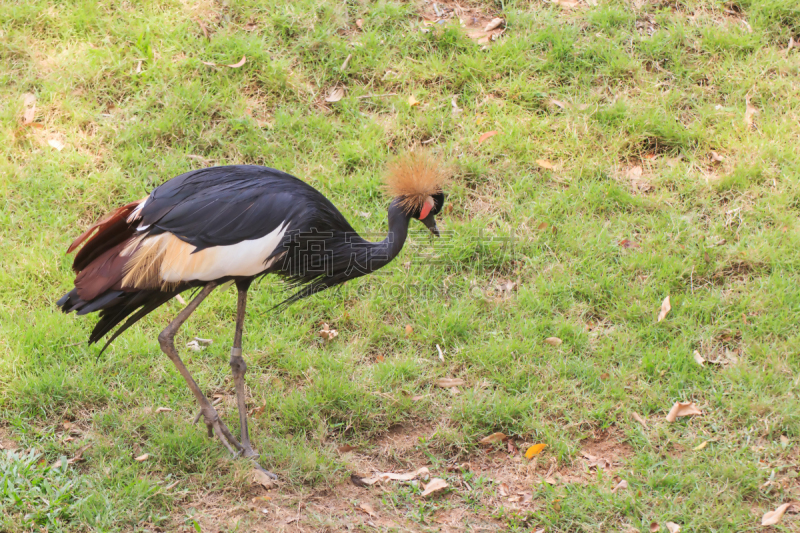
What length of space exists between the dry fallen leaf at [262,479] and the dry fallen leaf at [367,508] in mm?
500

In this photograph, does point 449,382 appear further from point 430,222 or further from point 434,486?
point 430,222

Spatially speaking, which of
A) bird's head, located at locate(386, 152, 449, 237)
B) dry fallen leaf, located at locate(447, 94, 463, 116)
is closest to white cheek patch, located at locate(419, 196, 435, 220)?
bird's head, located at locate(386, 152, 449, 237)

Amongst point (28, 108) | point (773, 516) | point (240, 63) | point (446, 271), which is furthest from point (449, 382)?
point (28, 108)

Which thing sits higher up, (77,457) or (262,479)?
(77,457)

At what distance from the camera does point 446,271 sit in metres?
5.11

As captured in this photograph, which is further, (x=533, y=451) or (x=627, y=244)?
(x=627, y=244)

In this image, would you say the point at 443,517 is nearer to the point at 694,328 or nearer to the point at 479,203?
the point at 694,328

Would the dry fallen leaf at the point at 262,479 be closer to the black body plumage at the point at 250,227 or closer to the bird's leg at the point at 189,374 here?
the bird's leg at the point at 189,374

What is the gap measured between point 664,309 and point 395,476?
2.07 m

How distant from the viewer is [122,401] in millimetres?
4262

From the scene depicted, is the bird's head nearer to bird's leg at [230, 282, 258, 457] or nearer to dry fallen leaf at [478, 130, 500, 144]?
bird's leg at [230, 282, 258, 457]

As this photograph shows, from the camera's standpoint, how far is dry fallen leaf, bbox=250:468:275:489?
3855mm

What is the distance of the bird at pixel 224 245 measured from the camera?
3643 mm

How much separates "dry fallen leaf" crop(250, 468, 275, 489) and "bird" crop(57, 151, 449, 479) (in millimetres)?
99
